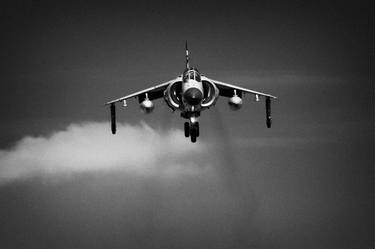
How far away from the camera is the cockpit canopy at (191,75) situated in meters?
32.2

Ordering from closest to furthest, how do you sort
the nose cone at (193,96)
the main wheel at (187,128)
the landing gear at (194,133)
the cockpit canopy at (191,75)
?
the nose cone at (193,96) < the cockpit canopy at (191,75) < the landing gear at (194,133) < the main wheel at (187,128)

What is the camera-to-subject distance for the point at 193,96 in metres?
30.8

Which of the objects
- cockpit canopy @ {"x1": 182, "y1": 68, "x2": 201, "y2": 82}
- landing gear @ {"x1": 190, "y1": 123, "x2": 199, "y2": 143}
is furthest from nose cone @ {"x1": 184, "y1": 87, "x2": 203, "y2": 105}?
landing gear @ {"x1": 190, "y1": 123, "x2": 199, "y2": 143}

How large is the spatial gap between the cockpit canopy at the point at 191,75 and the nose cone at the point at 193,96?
1254 mm

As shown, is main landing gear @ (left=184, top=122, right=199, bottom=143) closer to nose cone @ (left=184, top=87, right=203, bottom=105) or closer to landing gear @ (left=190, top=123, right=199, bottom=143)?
landing gear @ (left=190, top=123, right=199, bottom=143)

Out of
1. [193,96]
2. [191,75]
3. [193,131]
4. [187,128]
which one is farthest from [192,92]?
[187,128]

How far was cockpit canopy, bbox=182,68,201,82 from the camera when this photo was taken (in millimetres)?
32188

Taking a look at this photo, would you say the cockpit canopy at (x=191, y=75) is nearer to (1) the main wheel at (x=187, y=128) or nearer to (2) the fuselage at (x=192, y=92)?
(2) the fuselage at (x=192, y=92)

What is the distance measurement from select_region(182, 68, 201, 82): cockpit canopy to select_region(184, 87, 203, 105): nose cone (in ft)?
4.11

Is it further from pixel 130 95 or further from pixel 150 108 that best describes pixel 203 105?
pixel 130 95

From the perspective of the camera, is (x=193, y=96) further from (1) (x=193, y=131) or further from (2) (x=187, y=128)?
(2) (x=187, y=128)

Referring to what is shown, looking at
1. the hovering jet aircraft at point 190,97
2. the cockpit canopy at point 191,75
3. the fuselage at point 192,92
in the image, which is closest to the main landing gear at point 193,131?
the hovering jet aircraft at point 190,97

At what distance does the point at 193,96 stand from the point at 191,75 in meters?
1.99

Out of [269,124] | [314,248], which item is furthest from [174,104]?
[314,248]
